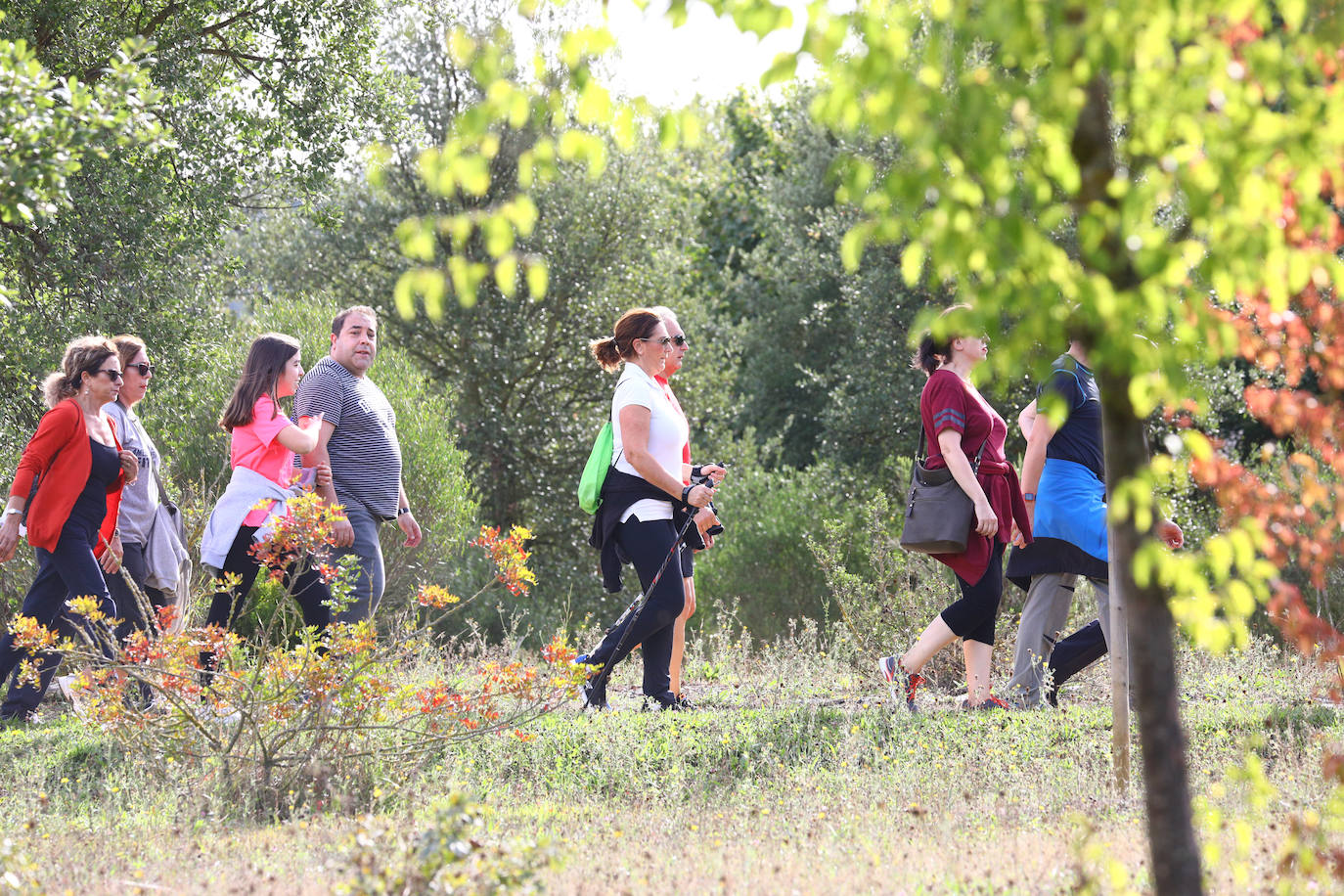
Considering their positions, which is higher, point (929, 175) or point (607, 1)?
point (607, 1)

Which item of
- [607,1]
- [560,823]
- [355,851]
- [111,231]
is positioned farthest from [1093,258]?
[111,231]

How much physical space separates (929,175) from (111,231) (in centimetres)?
879

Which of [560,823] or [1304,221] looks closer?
[1304,221]

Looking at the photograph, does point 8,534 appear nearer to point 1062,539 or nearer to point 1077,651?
point 1062,539

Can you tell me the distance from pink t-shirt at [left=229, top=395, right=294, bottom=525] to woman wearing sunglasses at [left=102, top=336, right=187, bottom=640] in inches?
36.0

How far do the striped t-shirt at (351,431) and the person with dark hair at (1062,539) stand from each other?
307 cm

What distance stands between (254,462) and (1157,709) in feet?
15.2

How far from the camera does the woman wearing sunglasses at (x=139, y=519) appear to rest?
22.1ft

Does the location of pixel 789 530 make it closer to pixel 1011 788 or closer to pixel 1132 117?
pixel 1011 788

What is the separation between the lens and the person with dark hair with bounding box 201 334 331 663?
19.9 feet

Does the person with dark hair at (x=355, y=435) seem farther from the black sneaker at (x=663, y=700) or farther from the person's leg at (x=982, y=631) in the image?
the person's leg at (x=982, y=631)

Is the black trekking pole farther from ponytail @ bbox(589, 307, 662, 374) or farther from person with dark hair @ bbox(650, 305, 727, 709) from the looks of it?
ponytail @ bbox(589, 307, 662, 374)

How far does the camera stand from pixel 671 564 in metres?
6.36

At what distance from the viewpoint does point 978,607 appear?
6.13 meters
